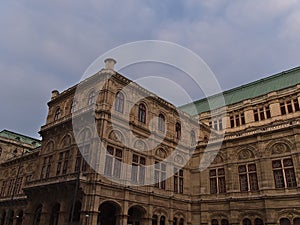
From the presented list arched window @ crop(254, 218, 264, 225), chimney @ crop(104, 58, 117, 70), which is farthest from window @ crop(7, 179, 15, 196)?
arched window @ crop(254, 218, 264, 225)

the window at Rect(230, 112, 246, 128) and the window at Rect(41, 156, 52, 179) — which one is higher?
the window at Rect(230, 112, 246, 128)

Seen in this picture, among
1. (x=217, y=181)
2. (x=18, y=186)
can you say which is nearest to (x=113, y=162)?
(x=217, y=181)

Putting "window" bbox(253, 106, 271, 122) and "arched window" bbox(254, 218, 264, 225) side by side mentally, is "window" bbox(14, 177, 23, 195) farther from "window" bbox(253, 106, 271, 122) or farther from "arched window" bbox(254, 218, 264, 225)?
"window" bbox(253, 106, 271, 122)

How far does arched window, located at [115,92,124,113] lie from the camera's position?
29.3m

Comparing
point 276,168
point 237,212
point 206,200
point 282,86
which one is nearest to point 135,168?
point 206,200

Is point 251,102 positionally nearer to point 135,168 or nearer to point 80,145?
point 135,168

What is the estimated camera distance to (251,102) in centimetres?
4284

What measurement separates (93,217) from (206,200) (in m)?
15.4

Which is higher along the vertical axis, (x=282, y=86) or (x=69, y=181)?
(x=282, y=86)

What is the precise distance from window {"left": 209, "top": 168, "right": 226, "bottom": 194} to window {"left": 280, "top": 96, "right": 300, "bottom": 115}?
43.9 feet

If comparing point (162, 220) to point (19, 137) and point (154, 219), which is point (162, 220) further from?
point (19, 137)

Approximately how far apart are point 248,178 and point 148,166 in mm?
11571

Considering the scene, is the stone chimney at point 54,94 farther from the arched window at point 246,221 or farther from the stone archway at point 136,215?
the arched window at point 246,221

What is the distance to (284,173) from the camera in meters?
28.9
